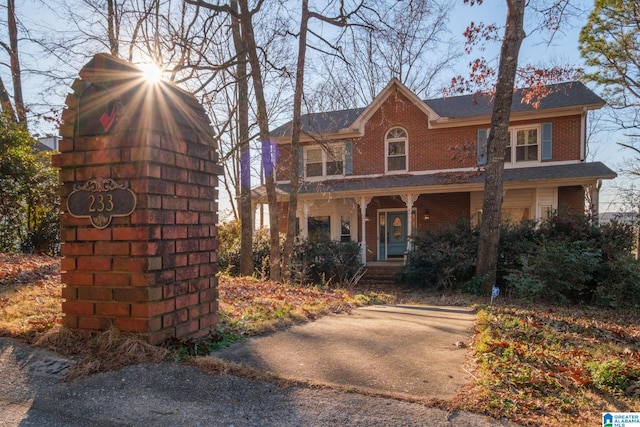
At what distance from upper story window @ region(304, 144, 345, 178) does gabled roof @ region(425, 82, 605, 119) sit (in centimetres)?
472

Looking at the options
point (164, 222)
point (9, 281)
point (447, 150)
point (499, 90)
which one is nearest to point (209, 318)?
point (164, 222)

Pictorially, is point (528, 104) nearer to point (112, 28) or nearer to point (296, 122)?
point (296, 122)

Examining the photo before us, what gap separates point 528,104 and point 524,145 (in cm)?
159

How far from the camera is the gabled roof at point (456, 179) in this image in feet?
48.5

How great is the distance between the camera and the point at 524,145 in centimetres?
1680

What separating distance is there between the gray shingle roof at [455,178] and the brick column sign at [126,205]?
1228 cm

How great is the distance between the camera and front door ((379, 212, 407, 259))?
1919 centimetres

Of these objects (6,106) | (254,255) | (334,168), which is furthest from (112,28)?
(334,168)

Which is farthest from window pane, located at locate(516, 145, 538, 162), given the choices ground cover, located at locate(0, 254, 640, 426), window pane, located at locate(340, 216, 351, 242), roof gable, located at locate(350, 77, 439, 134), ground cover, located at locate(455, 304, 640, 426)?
ground cover, located at locate(455, 304, 640, 426)

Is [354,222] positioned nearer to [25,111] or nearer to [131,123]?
[25,111]

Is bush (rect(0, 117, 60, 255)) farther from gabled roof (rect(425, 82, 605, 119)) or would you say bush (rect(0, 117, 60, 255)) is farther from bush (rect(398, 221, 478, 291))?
gabled roof (rect(425, 82, 605, 119))

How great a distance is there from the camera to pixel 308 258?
15016mm

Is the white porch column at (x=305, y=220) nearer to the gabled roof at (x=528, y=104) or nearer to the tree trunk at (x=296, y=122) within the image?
the tree trunk at (x=296, y=122)

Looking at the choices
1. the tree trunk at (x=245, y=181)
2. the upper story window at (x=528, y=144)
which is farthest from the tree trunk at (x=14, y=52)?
the upper story window at (x=528, y=144)
